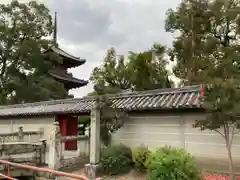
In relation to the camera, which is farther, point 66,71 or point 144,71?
point 66,71

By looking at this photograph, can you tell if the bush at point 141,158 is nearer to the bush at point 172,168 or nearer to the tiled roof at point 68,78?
the bush at point 172,168

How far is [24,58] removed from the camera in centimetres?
3056

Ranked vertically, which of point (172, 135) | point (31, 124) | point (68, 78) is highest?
point (68, 78)

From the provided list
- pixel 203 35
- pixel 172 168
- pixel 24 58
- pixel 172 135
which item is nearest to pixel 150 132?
pixel 172 135

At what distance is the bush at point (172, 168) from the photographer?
7.89m

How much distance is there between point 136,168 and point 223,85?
5068 mm

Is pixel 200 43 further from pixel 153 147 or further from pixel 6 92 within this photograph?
pixel 6 92

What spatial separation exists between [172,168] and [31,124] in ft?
40.1

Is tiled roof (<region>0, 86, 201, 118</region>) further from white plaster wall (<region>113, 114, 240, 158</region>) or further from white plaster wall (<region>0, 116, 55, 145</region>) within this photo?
white plaster wall (<region>0, 116, 55, 145</region>)

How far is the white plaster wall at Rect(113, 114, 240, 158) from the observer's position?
34.9ft

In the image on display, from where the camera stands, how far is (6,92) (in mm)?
31984

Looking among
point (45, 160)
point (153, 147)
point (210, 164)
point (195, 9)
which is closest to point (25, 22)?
point (195, 9)

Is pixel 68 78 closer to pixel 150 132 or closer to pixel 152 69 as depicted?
pixel 152 69

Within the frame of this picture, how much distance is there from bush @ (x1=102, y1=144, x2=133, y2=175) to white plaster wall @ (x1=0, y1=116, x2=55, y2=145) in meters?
5.28
